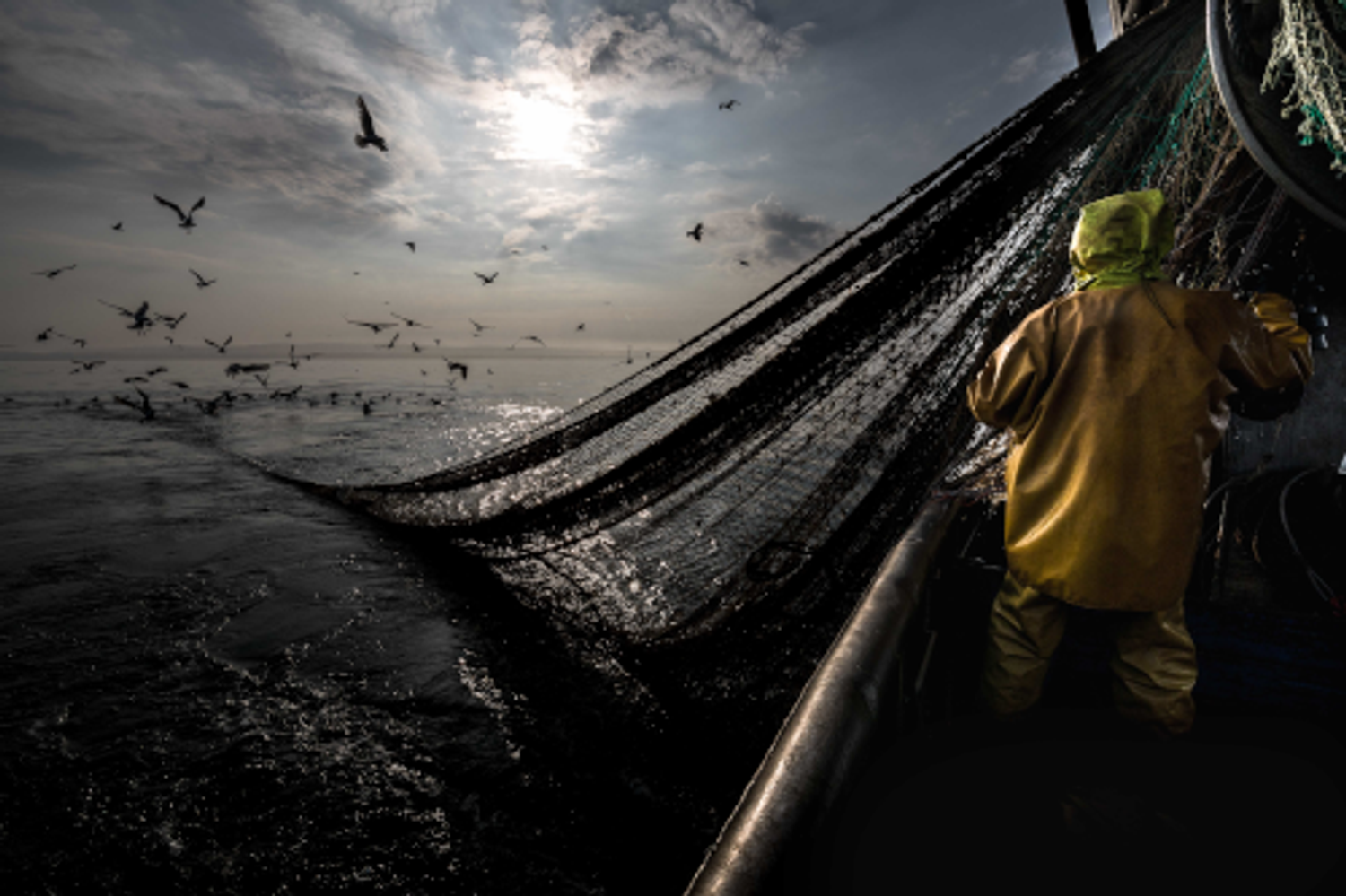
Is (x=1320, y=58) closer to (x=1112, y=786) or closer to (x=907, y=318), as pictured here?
(x=907, y=318)

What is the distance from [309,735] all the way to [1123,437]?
175 inches

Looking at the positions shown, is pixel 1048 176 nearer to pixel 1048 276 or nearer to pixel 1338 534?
pixel 1048 276

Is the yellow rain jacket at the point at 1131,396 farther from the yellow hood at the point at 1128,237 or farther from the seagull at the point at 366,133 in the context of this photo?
the seagull at the point at 366,133

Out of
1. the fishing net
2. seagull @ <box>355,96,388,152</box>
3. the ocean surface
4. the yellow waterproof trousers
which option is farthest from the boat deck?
seagull @ <box>355,96,388,152</box>

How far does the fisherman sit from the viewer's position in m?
1.67

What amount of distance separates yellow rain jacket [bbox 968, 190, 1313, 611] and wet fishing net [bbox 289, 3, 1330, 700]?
1001mm

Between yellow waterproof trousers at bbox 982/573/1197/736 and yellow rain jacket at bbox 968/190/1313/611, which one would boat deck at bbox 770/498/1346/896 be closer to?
yellow waterproof trousers at bbox 982/573/1197/736

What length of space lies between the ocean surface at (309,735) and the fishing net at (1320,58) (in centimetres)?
365

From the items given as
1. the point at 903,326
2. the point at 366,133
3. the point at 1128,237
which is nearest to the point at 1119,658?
Result: the point at 1128,237

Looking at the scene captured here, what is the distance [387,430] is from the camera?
1830cm

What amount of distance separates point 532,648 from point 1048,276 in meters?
4.38

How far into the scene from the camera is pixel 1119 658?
1.85 m

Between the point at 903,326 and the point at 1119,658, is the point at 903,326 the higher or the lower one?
the higher one

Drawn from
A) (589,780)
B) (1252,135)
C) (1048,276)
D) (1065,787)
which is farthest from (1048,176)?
Answer: (589,780)
